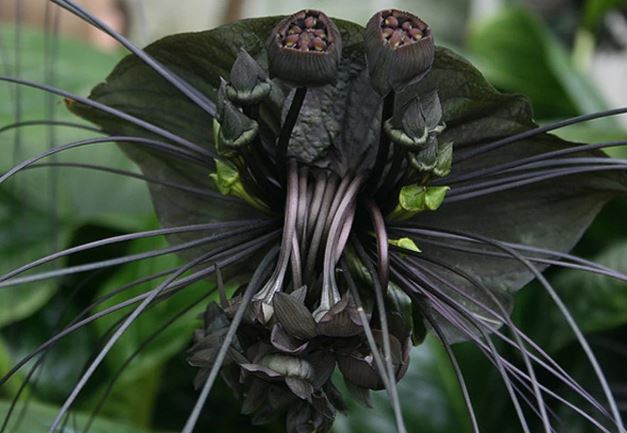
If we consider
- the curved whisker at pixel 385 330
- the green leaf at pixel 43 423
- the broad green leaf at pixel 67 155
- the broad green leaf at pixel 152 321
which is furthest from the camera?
the broad green leaf at pixel 67 155

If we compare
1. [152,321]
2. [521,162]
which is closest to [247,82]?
[521,162]

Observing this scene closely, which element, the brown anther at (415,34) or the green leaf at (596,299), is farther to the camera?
the green leaf at (596,299)

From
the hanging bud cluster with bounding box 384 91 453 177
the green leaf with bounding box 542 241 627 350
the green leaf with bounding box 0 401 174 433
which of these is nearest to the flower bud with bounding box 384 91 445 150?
the hanging bud cluster with bounding box 384 91 453 177

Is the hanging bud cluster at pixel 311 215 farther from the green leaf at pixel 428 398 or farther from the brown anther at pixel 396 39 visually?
the green leaf at pixel 428 398

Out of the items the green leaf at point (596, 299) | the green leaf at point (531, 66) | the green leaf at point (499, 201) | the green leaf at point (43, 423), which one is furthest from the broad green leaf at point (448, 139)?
the green leaf at point (531, 66)

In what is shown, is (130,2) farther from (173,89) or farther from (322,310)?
(322,310)

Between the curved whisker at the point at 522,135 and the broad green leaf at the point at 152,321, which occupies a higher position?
the curved whisker at the point at 522,135

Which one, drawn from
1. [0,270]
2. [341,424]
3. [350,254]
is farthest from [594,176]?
[0,270]
